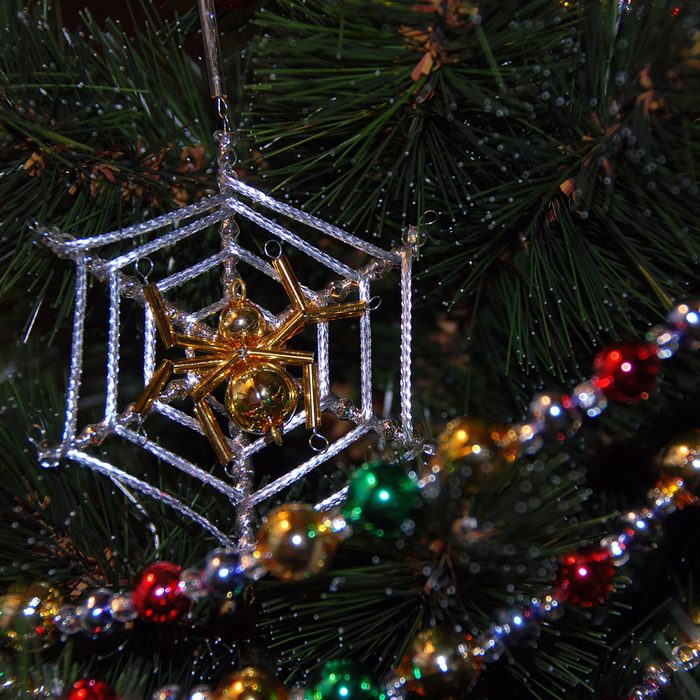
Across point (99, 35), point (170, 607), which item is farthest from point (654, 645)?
point (99, 35)

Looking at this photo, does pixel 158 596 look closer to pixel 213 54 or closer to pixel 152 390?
pixel 152 390

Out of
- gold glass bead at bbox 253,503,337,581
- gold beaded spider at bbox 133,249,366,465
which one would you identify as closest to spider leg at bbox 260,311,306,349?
gold beaded spider at bbox 133,249,366,465

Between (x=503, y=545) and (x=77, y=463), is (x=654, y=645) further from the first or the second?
(x=77, y=463)

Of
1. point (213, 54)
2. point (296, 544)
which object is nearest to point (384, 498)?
point (296, 544)

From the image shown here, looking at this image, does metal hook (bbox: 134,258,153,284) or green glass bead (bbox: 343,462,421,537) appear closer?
green glass bead (bbox: 343,462,421,537)

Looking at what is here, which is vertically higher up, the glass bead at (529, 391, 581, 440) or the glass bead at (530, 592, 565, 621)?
the glass bead at (529, 391, 581, 440)

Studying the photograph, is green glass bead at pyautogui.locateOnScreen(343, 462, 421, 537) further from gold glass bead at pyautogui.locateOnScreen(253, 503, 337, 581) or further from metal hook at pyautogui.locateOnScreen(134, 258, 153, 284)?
metal hook at pyautogui.locateOnScreen(134, 258, 153, 284)
